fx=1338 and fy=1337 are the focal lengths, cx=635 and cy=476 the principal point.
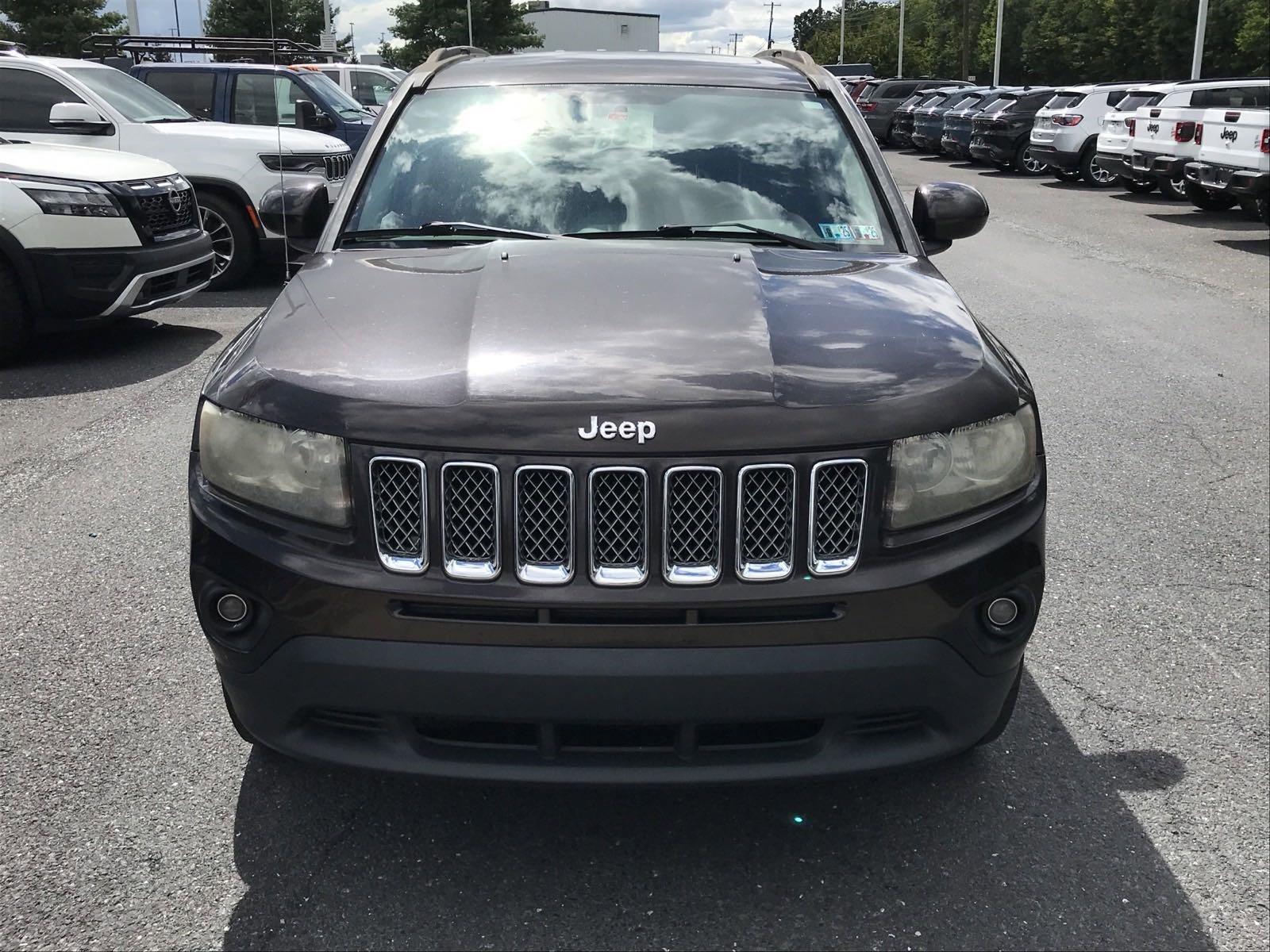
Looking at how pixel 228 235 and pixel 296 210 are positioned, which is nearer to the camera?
pixel 296 210

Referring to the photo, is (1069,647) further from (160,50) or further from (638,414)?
(160,50)

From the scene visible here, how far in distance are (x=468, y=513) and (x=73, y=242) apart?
6.61 meters

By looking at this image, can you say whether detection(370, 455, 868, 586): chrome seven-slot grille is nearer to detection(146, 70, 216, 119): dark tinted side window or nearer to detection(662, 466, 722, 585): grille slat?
detection(662, 466, 722, 585): grille slat

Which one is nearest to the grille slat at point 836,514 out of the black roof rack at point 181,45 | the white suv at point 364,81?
the black roof rack at point 181,45

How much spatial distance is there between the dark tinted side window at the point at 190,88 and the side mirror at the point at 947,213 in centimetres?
1121

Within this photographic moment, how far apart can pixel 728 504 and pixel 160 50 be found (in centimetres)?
1814

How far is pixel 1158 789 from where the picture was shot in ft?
10.7

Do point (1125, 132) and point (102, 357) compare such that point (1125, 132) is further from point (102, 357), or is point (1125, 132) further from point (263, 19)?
point (263, 19)

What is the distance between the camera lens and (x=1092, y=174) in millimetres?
23969

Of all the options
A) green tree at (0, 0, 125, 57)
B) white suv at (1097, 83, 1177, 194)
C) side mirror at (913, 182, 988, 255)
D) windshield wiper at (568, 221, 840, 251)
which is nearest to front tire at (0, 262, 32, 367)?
windshield wiper at (568, 221, 840, 251)

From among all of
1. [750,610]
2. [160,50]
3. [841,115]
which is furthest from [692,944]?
[160,50]

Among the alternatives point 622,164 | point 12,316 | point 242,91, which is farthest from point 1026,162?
point 622,164

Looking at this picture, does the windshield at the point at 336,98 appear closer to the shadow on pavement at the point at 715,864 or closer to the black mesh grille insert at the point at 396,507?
the shadow on pavement at the point at 715,864

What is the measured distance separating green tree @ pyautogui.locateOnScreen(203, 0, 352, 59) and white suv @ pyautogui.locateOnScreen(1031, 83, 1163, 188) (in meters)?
24.4
